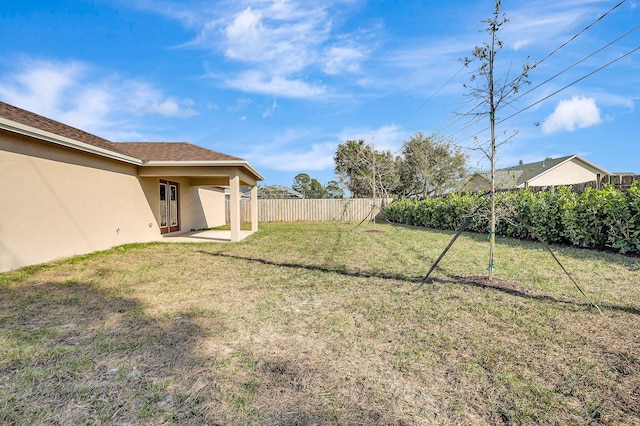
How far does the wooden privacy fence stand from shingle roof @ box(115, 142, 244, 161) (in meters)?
8.35

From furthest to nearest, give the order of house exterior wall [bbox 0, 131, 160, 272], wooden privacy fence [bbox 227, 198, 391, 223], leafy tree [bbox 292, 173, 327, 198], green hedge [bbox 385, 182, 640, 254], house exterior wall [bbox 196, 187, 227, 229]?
1. leafy tree [bbox 292, 173, 327, 198]
2. wooden privacy fence [bbox 227, 198, 391, 223]
3. house exterior wall [bbox 196, 187, 227, 229]
4. green hedge [bbox 385, 182, 640, 254]
5. house exterior wall [bbox 0, 131, 160, 272]

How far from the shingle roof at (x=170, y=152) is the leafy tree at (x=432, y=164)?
17007 millimetres

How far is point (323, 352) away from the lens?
248 cm

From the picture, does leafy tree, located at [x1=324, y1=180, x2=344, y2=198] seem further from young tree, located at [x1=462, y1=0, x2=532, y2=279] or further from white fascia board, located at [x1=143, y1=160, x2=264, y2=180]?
young tree, located at [x1=462, y1=0, x2=532, y2=279]

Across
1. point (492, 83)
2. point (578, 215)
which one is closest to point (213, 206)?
point (492, 83)

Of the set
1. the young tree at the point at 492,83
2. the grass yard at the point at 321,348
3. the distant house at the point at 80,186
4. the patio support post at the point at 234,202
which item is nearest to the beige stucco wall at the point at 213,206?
the distant house at the point at 80,186

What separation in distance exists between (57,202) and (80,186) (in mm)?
751

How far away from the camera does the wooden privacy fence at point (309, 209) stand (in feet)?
65.0

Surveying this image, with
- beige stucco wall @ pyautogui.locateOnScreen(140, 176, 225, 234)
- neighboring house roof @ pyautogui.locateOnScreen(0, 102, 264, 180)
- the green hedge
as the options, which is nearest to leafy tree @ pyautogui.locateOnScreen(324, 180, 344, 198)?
beige stucco wall @ pyautogui.locateOnScreen(140, 176, 225, 234)

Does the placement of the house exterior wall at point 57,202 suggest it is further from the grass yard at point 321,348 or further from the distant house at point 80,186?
the grass yard at point 321,348

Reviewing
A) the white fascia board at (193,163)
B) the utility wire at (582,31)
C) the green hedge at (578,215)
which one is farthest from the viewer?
the white fascia board at (193,163)

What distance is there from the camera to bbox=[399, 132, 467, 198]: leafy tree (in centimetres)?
2331

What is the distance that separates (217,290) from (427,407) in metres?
3.31

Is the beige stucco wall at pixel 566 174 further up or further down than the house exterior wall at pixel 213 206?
further up
